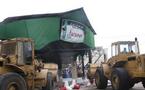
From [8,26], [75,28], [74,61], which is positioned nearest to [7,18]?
[8,26]

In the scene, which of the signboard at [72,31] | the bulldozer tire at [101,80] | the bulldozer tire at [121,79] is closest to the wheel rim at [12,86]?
the bulldozer tire at [121,79]

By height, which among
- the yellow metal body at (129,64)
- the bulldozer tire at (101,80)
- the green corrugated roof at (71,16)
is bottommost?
the bulldozer tire at (101,80)

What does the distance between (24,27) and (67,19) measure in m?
3.71

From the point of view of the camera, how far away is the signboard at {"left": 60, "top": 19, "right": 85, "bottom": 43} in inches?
1268

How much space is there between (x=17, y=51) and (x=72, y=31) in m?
17.7

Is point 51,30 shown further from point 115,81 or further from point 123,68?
point 123,68

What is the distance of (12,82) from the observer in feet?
46.3

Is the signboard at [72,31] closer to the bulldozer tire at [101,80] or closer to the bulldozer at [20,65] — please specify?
the bulldozer tire at [101,80]

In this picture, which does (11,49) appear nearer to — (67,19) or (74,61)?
(67,19)

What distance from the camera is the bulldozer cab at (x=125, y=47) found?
1986cm

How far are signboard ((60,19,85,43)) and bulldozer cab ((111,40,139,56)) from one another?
39.7 feet

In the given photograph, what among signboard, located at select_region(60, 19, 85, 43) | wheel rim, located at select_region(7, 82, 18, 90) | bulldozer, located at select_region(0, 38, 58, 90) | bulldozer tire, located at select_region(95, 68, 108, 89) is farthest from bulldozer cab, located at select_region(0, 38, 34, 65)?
signboard, located at select_region(60, 19, 85, 43)

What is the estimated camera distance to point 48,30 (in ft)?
105

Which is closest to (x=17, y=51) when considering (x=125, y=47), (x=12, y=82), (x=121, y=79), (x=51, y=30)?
(x=12, y=82)
